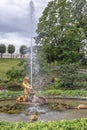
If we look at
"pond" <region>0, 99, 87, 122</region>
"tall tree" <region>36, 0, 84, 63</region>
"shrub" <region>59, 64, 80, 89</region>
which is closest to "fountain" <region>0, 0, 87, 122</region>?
"pond" <region>0, 99, 87, 122</region>

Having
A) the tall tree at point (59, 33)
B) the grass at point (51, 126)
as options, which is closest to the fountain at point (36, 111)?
the grass at point (51, 126)

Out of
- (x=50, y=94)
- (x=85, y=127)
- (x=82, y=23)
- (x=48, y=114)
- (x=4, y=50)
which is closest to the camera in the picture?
(x=85, y=127)

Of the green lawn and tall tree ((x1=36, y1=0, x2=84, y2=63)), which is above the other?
tall tree ((x1=36, y1=0, x2=84, y2=63))

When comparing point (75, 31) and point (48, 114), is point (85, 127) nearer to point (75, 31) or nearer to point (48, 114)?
point (48, 114)

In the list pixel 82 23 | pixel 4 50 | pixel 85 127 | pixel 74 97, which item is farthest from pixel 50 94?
pixel 4 50

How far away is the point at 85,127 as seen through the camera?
502 inches

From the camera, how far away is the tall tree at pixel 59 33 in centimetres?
4347

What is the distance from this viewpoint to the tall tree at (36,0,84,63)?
4347cm

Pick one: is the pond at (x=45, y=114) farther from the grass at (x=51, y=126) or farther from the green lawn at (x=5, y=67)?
the green lawn at (x=5, y=67)

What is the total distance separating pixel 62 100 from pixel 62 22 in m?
23.3

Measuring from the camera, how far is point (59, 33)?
44.2 meters

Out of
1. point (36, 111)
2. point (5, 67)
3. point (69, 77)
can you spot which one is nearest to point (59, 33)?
point (69, 77)

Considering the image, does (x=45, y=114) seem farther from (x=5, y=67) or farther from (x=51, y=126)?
(x=5, y=67)

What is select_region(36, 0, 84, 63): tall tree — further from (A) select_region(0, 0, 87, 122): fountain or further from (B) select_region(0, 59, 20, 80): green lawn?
(A) select_region(0, 0, 87, 122): fountain
